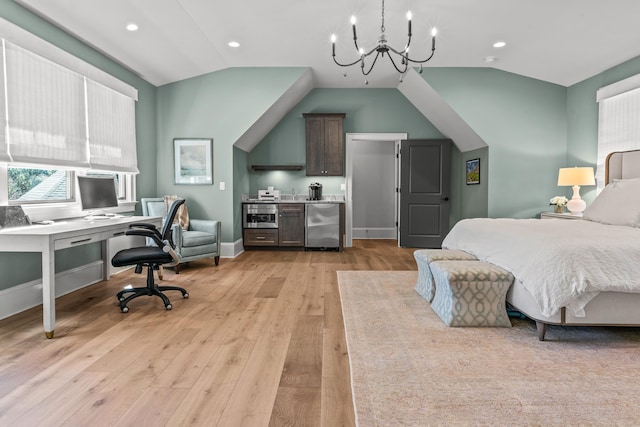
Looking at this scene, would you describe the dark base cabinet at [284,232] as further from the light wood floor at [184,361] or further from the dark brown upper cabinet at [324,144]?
the light wood floor at [184,361]

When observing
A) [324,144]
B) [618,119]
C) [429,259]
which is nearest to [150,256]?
[429,259]

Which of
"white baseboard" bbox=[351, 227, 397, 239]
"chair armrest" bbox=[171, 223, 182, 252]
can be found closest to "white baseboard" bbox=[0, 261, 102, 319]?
"chair armrest" bbox=[171, 223, 182, 252]

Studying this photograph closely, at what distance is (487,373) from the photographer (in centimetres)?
196

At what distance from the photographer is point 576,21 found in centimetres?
371

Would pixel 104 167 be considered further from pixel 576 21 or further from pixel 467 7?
pixel 576 21

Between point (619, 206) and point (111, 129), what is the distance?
526 centimetres

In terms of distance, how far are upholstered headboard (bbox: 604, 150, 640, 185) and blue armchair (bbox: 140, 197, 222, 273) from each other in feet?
16.2

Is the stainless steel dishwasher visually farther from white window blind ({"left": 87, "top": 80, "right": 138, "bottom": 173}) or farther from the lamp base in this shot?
the lamp base

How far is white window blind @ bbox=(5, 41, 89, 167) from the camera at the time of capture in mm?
2875

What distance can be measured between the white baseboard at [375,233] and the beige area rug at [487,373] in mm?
4804

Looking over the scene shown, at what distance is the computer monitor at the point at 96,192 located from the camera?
3.39 meters

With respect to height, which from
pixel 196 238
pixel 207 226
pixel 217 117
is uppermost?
pixel 217 117

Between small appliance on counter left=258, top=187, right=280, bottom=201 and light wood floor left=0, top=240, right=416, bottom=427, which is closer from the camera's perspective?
light wood floor left=0, top=240, right=416, bottom=427

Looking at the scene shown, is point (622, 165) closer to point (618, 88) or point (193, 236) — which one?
point (618, 88)
